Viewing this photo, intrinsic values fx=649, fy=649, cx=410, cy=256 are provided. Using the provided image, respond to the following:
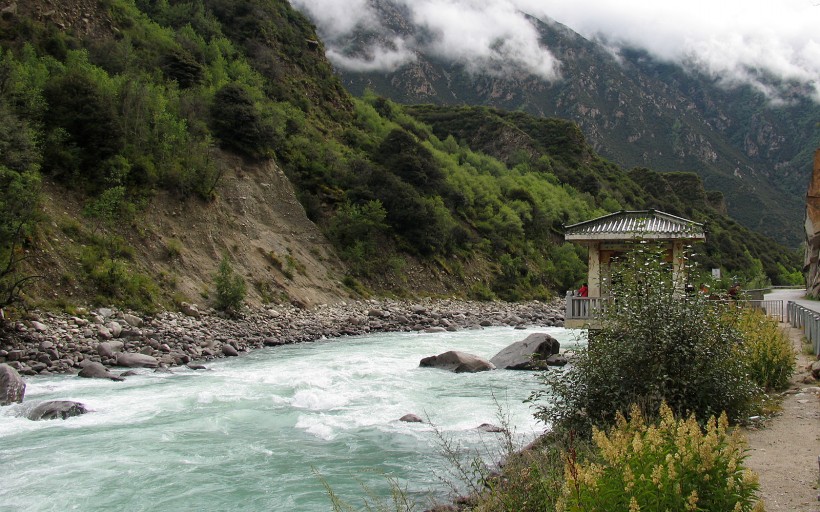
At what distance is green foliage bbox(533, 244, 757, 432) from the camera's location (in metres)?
8.36

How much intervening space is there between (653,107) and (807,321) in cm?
14549

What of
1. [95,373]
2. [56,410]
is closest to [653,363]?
[56,410]

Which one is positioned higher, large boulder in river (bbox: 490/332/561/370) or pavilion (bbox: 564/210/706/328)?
pavilion (bbox: 564/210/706/328)

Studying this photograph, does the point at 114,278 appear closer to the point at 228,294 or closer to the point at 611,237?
the point at 228,294

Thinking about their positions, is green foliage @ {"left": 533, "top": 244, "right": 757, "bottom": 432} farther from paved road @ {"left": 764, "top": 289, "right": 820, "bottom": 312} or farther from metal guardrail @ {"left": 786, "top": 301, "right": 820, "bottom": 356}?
paved road @ {"left": 764, "top": 289, "right": 820, "bottom": 312}

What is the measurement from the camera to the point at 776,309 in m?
27.3

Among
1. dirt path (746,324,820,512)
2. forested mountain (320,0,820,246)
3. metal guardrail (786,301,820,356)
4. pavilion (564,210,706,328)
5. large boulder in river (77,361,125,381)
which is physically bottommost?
large boulder in river (77,361,125,381)

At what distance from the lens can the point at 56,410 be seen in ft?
40.7

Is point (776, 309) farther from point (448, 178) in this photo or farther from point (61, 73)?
point (448, 178)

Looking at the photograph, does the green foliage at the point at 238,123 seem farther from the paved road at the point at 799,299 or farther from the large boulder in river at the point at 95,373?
the paved road at the point at 799,299

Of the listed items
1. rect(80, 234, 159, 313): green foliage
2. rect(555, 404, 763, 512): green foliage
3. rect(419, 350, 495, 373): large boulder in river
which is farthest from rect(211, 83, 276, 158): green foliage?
rect(555, 404, 763, 512): green foliage

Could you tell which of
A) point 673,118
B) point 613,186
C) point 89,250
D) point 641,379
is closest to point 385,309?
point 89,250

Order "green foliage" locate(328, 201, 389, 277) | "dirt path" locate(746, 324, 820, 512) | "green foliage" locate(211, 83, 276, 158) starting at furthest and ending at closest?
"green foliage" locate(328, 201, 389, 277) < "green foliage" locate(211, 83, 276, 158) < "dirt path" locate(746, 324, 820, 512)

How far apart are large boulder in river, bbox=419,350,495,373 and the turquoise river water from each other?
55cm
